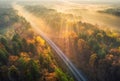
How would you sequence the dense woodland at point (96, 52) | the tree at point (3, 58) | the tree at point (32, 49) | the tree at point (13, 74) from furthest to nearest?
1. the tree at point (32, 49)
2. the tree at point (3, 58)
3. the dense woodland at point (96, 52)
4. the tree at point (13, 74)

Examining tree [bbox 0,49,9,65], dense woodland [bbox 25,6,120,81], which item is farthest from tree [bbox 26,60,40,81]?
dense woodland [bbox 25,6,120,81]

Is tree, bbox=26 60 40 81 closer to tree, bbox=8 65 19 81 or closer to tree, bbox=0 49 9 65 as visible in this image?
tree, bbox=8 65 19 81

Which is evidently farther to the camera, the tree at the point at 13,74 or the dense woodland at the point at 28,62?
the tree at the point at 13,74

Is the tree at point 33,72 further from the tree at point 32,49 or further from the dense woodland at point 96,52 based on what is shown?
the dense woodland at point 96,52

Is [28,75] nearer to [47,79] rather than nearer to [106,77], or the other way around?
[47,79]

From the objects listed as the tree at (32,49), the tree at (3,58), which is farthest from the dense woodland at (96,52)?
the tree at (3,58)

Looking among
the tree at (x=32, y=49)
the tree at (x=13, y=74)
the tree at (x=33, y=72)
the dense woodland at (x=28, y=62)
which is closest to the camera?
the tree at (x=33, y=72)

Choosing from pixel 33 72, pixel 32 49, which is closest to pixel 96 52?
pixel 32 49

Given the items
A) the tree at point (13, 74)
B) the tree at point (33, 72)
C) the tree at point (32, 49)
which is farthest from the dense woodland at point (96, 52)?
the tree at point (13, 74)

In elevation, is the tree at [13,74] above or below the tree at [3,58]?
below

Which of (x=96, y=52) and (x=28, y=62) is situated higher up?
(x=28, y=62)

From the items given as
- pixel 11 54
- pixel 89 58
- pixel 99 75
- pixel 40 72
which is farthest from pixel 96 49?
pixel 11 54

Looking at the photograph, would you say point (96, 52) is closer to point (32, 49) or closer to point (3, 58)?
point (32, 49)
